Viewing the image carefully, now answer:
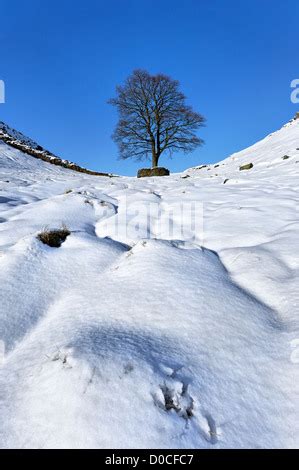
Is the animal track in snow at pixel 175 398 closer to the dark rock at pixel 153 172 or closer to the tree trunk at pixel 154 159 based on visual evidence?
the dark rock at pixel 153 172

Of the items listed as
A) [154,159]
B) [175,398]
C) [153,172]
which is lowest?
[175,398]

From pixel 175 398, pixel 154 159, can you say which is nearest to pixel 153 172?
pixel 154 159

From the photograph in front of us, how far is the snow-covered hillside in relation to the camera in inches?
47.9

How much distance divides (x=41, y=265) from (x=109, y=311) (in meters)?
1.00

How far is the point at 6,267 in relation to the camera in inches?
98.3

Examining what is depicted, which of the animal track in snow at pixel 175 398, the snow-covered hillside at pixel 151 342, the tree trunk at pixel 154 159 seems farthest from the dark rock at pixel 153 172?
the animal track in snow at pixel 175 398

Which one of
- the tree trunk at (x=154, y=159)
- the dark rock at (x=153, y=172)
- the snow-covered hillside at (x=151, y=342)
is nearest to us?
the snow-covered hillside at (x=151, y=342)

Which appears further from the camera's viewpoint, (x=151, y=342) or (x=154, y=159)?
(x=154, y=159)

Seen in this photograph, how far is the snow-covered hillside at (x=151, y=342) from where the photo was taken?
3.99ft

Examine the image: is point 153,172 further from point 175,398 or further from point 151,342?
point 175,398

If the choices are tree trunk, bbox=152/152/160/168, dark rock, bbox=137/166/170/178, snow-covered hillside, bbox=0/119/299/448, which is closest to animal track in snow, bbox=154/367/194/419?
snow-covered hillside, bbox=0/119/299/448

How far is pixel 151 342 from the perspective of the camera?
1.65 m
